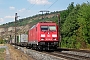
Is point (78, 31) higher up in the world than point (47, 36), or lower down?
higher up

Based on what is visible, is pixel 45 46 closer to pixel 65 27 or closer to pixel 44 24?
pixel 44 24

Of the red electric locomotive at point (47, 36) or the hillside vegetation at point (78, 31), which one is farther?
the hillside vegetation at point (78, 31)

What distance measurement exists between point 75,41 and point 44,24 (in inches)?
1296

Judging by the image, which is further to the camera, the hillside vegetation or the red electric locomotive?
the hillside vegetation

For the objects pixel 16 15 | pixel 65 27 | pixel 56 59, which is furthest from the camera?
pixel 16 15

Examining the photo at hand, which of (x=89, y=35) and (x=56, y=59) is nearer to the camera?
(x=56, y=59)

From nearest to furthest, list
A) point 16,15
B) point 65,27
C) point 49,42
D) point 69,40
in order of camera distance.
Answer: point 49,42, point 69,40, point 65,27, point 16,15

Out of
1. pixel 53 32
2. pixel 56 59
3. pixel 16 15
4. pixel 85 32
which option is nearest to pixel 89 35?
pixel 85 32

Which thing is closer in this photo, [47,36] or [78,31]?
[47,36]

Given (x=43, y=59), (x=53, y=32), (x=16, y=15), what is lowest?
A: (x=43, y=59)

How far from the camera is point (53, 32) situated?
96.2 ft

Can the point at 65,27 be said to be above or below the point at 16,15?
below

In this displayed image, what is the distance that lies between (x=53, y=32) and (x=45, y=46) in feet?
6.69

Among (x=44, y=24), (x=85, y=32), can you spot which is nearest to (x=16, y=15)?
(x=85, y=32)
